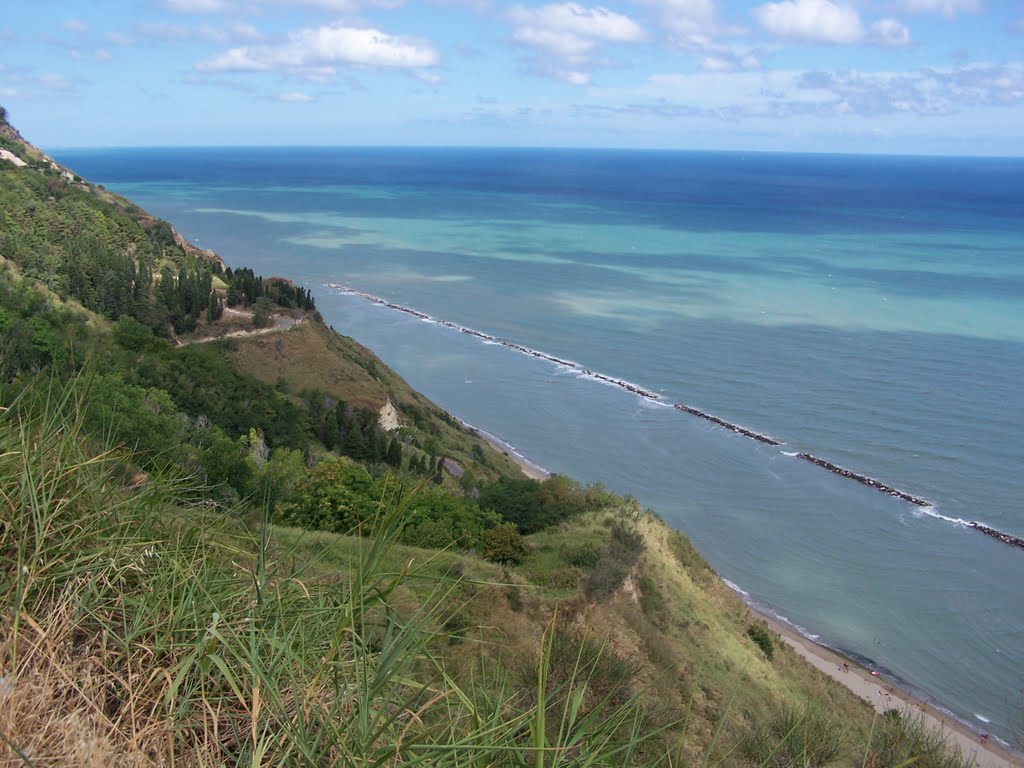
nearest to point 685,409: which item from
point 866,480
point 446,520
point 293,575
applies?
point 866,480

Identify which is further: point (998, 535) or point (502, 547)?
point (998, 535)

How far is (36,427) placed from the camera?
540cm

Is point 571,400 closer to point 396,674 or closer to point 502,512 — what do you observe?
point 502,512

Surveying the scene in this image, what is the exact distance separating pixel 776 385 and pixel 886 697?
34.0m

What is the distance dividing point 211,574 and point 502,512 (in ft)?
97.2

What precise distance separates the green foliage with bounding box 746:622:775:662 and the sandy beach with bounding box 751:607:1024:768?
2.79 meters

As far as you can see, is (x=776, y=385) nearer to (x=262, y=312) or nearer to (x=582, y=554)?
(x=262, y=312)

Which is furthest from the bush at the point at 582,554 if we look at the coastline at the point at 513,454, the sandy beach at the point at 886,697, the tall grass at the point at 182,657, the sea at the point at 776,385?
the tall grass at the point at 182,657

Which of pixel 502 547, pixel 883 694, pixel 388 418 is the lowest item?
pixel 883 694

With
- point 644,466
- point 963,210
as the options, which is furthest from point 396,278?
point 963,210

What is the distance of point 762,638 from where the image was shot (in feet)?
97.5

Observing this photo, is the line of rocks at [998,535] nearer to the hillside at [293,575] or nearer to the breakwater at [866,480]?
the breakwater at [866,480]

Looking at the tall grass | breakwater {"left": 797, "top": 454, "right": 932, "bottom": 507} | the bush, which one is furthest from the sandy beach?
the tall grass

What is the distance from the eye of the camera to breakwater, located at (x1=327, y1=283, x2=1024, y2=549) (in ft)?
137
